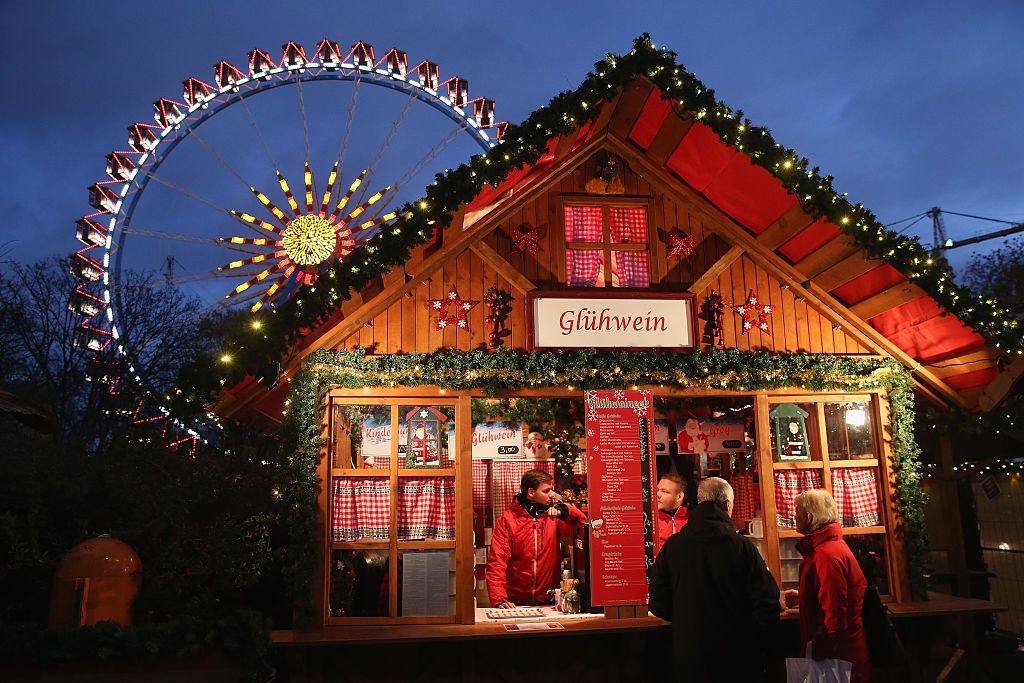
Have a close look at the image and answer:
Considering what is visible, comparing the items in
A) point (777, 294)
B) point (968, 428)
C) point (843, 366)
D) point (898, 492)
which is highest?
point (777, 294)

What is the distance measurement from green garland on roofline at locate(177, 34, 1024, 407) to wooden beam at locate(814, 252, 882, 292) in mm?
253

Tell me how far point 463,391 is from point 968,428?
498 cm

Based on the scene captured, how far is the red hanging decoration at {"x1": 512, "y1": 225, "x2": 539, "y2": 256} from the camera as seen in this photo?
7219mm

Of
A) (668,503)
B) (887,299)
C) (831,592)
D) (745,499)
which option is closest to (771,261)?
(887,299)

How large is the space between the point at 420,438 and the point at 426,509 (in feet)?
2.04

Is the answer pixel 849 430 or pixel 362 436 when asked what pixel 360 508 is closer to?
pixel 362 436

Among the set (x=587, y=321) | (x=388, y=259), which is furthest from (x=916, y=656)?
(x=388, y=259)

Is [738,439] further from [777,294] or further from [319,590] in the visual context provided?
[319,590]

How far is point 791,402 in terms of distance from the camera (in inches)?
291

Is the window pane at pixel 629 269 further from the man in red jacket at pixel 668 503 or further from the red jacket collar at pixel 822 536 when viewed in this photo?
the red jacket collar at pixel 822 536

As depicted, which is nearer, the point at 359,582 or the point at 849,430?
the point at 359,582

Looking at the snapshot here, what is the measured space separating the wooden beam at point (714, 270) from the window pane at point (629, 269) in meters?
0.45

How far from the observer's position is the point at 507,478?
10125 millimetres

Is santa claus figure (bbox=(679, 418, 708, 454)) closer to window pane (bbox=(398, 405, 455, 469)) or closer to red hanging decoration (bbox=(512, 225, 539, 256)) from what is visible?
red hanging decoration (bbox=(512, 225, 539, 256))
